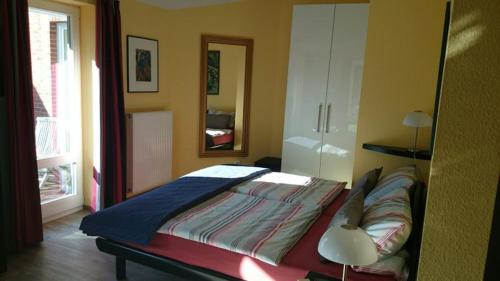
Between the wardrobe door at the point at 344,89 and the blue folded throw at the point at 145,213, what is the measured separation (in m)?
1.96

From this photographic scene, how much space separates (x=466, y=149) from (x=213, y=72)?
428 cm

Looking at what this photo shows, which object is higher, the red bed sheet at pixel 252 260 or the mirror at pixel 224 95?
the mirror at pixel 224 95

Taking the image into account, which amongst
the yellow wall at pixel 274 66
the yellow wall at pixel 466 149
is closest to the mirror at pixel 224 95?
the yellow wall at pixel 274 66

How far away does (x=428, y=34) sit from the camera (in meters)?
3.23

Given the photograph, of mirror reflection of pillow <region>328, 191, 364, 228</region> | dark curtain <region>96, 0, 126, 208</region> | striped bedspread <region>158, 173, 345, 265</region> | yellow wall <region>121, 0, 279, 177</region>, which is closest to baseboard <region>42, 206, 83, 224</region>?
dark curtain <region>96, 0, 126, 208</region>

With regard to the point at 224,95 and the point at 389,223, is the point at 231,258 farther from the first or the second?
the point at 224,95

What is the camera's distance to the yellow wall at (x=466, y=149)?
3.19ft

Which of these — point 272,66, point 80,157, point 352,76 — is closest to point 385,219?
point 352,76

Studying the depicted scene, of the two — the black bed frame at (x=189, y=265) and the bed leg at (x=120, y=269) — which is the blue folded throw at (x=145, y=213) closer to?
the black bed frame at (x=189, y=265)

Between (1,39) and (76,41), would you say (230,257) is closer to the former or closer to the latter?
(1,39)

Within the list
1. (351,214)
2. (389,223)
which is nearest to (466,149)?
(389,223)

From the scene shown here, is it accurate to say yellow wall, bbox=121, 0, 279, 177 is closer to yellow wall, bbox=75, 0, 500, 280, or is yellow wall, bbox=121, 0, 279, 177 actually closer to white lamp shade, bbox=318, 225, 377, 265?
yellow wall, bbox=75, 0, 500, 280

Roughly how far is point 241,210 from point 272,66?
3220 mm

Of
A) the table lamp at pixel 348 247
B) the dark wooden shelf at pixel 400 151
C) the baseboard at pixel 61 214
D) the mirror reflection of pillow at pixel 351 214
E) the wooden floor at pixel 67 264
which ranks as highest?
the dark wooden shelf at pixel 400 151
